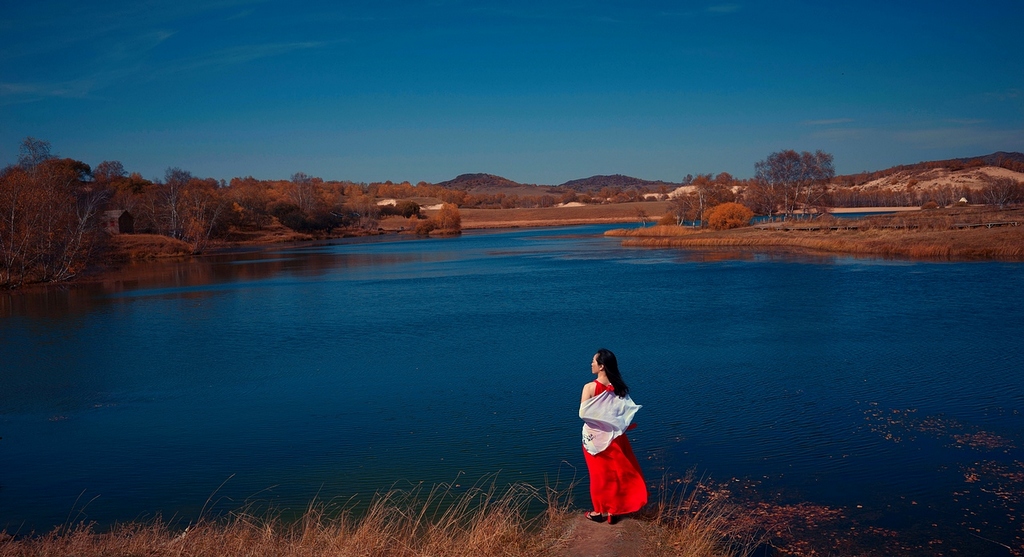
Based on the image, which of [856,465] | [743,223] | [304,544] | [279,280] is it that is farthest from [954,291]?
[743,223]

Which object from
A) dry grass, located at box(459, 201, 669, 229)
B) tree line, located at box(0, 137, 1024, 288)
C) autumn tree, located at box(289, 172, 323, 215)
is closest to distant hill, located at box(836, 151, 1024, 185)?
tree line, located at box(0, 137, 1024, 288)

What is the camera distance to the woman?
6.25 meters

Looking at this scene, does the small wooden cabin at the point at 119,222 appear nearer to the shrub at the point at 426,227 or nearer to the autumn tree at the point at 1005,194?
the shrub at the point at 426,227

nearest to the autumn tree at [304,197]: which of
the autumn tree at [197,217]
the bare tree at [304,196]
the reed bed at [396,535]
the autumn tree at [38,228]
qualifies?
the bare tree at [304,196]

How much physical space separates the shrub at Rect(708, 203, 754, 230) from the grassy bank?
5.20ft

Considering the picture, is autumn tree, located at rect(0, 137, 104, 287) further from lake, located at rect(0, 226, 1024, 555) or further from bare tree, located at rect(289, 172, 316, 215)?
bare tree, located at rect(289, 172, 316, 215)

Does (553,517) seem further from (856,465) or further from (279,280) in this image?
(279,280)

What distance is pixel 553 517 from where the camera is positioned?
6.71 m

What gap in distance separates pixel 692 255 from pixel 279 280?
25479 millimetres

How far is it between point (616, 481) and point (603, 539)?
0.57m

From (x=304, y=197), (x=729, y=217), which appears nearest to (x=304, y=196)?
(x=304, y=197)

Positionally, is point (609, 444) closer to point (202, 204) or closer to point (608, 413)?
point (608, 413)

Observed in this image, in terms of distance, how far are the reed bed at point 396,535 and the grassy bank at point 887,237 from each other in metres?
33.3

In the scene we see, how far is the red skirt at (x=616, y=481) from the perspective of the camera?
6.38 meters
